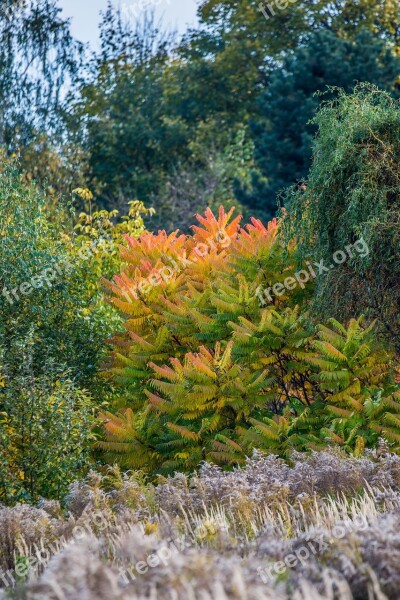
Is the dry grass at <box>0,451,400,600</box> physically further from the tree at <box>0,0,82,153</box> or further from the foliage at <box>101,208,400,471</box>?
the tree at <box>0,0,82,153</box>

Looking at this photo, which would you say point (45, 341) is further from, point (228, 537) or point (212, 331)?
point (228, 537)

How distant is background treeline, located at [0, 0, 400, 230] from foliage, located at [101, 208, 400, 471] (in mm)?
18845

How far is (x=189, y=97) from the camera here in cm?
3834

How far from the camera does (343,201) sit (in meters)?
10.7

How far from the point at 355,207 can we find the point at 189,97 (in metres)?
29.1

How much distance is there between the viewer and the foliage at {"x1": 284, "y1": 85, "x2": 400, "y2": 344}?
33.6ft

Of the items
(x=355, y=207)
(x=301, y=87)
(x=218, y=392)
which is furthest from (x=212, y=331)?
(x=301, y=87)

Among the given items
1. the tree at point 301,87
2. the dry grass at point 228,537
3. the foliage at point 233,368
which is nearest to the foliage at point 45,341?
the foliage at point 233,368

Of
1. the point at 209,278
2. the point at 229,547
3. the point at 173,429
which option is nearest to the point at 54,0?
the point at 209,278

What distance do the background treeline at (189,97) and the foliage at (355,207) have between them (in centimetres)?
1924

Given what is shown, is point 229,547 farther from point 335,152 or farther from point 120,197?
point 120,197

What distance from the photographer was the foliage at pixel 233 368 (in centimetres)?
1000

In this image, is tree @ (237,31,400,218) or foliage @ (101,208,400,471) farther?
tree @ (237,31,400,218)

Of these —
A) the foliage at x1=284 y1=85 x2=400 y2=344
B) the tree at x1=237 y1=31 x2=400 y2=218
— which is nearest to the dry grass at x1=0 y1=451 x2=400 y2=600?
the foliage at x1=284 y1=85 x2=400 y2=344
